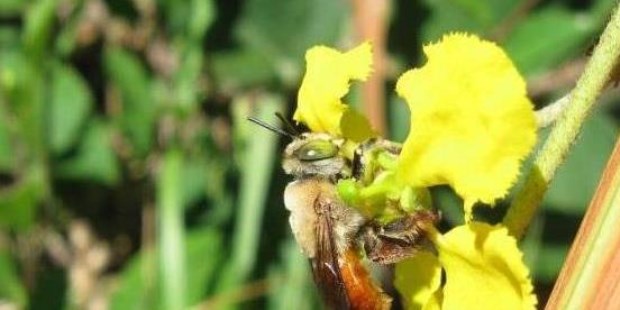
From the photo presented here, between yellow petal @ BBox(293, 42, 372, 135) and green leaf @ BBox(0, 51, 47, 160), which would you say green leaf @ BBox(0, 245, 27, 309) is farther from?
yellow petal @ BBox(293, 42, 372, 135)

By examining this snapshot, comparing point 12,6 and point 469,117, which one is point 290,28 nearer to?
point 12,6

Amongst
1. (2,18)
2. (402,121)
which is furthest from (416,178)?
(2,18)

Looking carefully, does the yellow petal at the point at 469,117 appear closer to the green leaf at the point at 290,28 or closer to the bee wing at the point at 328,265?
the bee wing at the point at 328,265

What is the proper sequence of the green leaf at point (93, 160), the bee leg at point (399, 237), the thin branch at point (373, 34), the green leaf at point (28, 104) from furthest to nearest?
the green leaf at point (93, 160)
the green leaf at point (28, 104)
the thin branch at point (373, 34)
the bee leg at point (399, 237)

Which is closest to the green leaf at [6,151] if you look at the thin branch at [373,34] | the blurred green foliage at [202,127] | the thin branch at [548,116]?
the blurred green foliage at [202,127]

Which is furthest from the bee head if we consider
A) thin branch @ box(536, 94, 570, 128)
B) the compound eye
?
thin branch @ box(536, 94, 570, 128)

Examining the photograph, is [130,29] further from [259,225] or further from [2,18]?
[259,225]

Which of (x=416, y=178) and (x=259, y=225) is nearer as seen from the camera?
(x=416, y=178)
